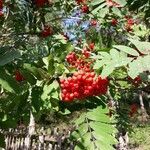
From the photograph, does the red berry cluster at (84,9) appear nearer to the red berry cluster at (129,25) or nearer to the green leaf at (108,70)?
the red berry cluster at (129,25)

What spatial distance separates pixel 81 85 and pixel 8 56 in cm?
66

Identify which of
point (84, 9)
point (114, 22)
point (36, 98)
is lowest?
point (36, 98)

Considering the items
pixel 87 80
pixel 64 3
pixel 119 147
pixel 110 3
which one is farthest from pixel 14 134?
pixel 87 80

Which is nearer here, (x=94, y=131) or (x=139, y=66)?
(x=139, y=66)

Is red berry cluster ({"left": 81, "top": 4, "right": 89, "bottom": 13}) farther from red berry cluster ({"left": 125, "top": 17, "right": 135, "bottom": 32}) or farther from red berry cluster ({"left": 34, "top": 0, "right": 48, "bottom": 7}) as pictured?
red berry cluster ({"left": 125, "top": 17, "right": 135, "bottom": 32})

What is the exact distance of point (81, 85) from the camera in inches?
102

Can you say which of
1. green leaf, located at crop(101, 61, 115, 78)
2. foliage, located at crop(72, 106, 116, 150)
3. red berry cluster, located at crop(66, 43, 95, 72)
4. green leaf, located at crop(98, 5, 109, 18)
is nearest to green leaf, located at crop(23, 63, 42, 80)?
red berry cluster, located at crop(66, 43, 95, 72)

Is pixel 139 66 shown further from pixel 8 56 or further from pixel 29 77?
pixel 29 77

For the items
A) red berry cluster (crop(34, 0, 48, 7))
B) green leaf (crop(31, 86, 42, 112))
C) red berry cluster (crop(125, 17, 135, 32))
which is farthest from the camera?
red berry cluster (crop(125, 17, 135, 32))

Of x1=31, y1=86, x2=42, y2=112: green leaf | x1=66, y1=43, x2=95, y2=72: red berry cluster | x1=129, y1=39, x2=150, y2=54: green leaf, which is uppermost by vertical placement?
x1=129, y1=39, x2=150, y2=54: green leaf

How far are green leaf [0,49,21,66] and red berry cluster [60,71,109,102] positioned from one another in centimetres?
52

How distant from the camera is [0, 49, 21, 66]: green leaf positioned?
2.05m

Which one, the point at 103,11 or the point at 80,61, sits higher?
the point at 103,11

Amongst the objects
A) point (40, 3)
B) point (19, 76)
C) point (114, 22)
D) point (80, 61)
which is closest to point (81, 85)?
point (80, 61)
